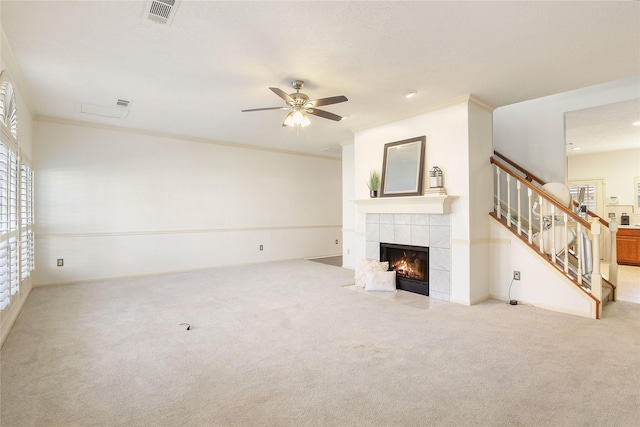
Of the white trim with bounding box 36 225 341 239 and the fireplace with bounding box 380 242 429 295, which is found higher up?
the white trim with bounding box 36 225 341 239

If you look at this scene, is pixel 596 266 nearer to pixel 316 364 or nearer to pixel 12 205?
pixel 316 364

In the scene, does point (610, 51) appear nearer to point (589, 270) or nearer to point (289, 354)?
point (589, 270)

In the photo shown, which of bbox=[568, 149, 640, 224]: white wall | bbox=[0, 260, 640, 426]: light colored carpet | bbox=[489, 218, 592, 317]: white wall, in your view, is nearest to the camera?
bbox=[0, 260, 640, 426]: light colored carpet

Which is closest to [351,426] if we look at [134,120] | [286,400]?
[286,400]

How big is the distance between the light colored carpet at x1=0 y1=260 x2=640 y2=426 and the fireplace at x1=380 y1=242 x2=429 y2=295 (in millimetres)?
544

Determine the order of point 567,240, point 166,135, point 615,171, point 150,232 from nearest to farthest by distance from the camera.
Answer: point 567,240 → point 150,232 → point 166,135 → point 615,171

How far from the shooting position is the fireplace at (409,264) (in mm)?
4637

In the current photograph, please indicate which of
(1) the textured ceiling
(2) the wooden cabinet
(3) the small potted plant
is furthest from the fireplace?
(2) the wooden cabinet

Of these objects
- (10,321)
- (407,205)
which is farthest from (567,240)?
(10,321)

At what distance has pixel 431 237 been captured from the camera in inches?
176

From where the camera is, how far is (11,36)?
106 inches

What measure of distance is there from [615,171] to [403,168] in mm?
6463

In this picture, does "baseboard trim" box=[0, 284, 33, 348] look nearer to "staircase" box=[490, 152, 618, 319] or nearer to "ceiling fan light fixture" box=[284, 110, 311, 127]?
"ceiling fan light fixture" box=[284, 110, 311, 127]

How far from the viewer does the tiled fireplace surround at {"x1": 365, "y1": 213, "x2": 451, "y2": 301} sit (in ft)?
14.2
